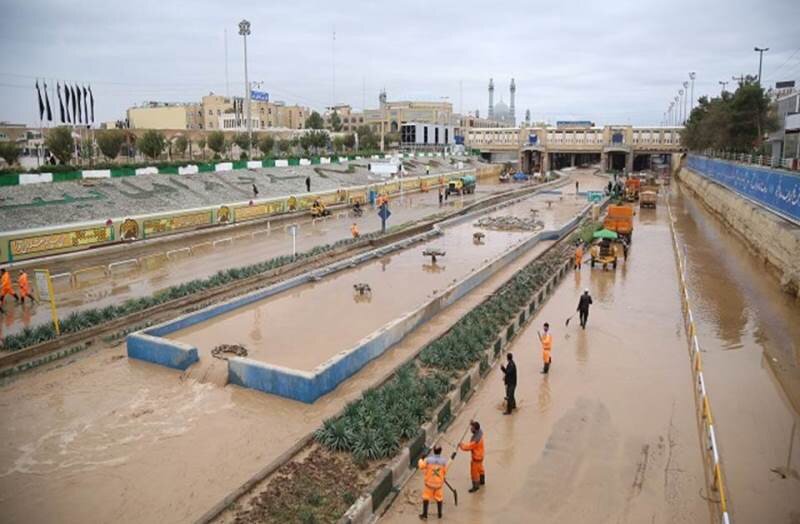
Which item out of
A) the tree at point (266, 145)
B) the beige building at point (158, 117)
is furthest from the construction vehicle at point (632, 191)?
the beige building at point (158, 117)

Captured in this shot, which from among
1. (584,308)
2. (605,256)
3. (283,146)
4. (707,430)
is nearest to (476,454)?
(707,430)

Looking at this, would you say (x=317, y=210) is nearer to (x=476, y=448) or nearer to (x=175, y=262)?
(x=175, y=262)

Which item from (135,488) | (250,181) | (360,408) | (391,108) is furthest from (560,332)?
(391,108)

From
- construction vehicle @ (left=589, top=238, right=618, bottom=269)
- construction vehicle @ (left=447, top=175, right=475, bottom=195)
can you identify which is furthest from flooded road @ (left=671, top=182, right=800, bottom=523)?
construction vehicle @ (left=447, top=175, right=475, bottom=195)

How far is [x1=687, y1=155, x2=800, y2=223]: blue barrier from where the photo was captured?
996 inches

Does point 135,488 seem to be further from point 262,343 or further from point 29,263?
point 29,263

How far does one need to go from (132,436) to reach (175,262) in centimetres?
1628

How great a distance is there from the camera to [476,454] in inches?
345

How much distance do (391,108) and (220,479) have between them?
15493 cm

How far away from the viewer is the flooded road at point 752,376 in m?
9.32

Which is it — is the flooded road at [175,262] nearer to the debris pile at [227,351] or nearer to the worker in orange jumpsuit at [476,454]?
the debris pile at [227,351]

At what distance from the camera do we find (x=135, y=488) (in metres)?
8.85

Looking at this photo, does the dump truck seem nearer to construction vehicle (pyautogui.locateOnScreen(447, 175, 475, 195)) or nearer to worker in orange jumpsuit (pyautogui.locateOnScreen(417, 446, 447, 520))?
worker in orange jumpsuit (pyautogui.locateOnScreen(417, 446, 447, 520))

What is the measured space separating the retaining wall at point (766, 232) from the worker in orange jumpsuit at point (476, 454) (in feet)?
60.2
